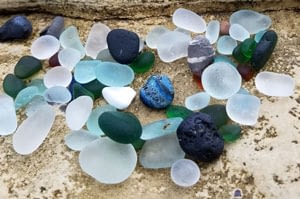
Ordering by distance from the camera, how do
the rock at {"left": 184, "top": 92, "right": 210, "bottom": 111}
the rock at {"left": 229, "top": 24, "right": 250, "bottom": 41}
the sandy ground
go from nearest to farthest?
1. the sandy ground
2. the rock at {"left": 184, "top": 92, "right": 210, "bottom": 111}
3. the rock at {"left": 229, "top": 24, "right": 250, "bottom": 41}

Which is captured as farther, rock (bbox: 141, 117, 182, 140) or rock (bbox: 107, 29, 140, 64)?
rock (bbox: 107, 29, 140, 64)

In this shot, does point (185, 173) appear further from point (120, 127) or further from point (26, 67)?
point (26, 67)

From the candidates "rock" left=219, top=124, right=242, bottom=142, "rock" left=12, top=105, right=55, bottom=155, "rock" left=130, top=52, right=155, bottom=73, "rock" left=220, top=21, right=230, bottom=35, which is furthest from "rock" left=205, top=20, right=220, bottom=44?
"rock" left=12, top=105, right=55, bottom=155

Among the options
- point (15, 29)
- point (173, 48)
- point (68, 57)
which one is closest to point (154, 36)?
point (173, 48)

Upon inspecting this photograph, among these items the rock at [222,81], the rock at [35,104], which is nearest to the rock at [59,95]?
the rock at [35,104]

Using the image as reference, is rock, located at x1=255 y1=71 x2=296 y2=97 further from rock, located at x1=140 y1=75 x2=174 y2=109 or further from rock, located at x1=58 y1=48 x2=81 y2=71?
rock, located at x1=58 y1=48 x2=81 y2=71

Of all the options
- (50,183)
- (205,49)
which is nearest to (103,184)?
(50,183)
